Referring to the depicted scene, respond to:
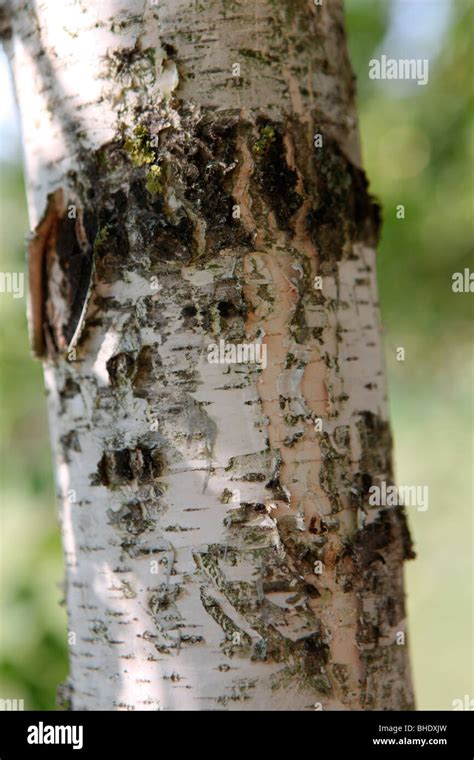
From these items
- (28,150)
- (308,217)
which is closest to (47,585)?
(28,150)

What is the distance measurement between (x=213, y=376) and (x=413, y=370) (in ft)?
19.0

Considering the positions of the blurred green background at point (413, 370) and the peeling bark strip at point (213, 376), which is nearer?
the peeling bark strip at point (213, 376)

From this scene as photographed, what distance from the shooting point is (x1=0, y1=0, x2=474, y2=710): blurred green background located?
301cm

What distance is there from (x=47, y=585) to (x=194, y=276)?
2.15 metres

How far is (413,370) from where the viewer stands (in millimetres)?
6727

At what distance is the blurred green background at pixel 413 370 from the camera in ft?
9.88

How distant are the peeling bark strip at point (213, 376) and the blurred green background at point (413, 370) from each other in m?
1.00

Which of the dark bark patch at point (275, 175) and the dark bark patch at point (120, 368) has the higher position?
the dark bark patch at point (275, 175)
